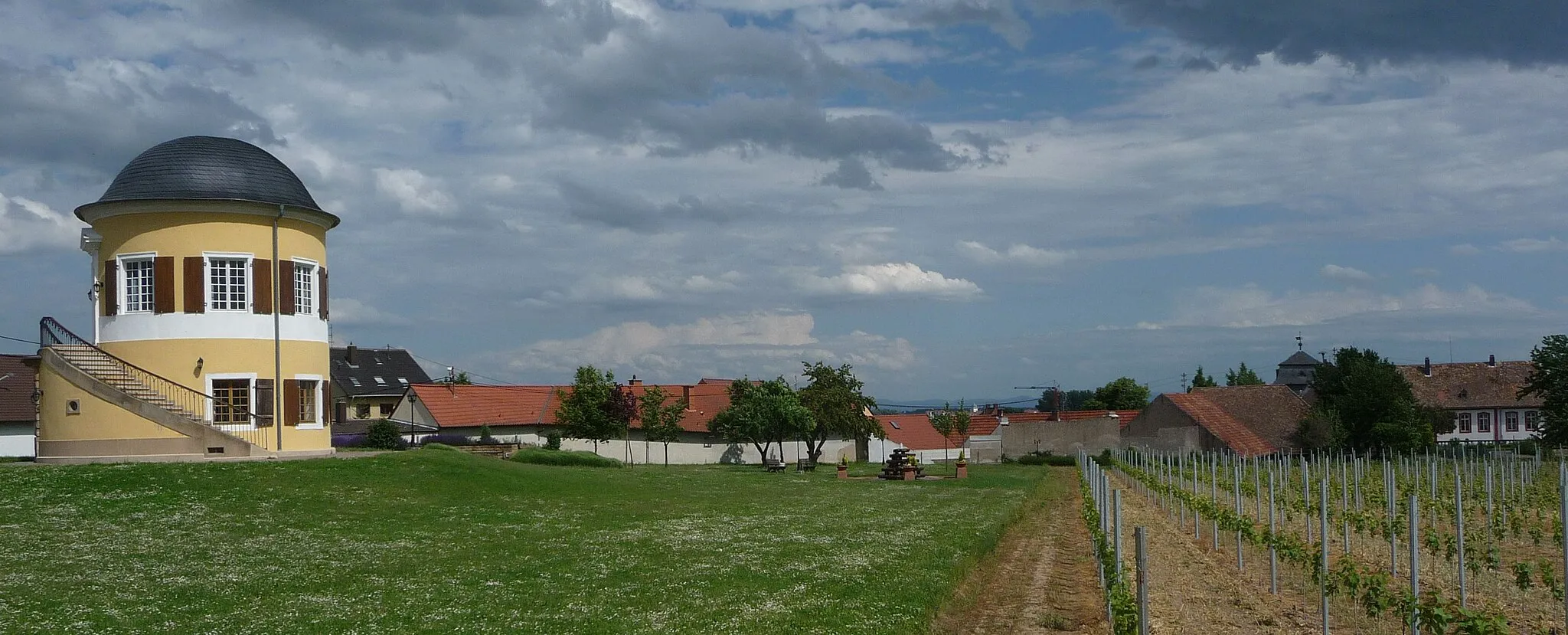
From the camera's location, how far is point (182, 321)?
3102cm

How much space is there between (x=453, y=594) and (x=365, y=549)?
5.19 meters

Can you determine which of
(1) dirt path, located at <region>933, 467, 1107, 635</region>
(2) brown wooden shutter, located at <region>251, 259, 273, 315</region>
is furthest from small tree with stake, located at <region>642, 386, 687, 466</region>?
(1) dirt path, located at <region>933, 467, 1107, 635</region>

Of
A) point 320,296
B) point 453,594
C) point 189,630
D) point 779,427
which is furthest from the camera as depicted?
point 779,427

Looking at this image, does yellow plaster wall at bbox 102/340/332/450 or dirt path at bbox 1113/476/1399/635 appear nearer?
dirt path at bbox 1113/476/1399/635

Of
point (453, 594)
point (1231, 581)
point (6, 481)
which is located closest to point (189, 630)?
point (453, 594)

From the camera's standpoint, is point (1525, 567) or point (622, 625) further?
point (1525, 567)

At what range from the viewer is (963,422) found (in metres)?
74.7

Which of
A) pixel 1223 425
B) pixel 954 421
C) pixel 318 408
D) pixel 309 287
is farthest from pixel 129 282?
pixel 1223 425

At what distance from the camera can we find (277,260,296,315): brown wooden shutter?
32500 mm

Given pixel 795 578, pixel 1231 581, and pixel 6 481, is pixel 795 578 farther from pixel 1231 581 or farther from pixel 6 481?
pixel 6 481

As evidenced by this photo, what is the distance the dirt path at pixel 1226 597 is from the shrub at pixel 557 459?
83.9ft

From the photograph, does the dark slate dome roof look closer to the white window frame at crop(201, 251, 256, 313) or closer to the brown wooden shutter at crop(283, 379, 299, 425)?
the white window frame at crop(201, 251, 256, 313)

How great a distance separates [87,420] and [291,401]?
4934mm

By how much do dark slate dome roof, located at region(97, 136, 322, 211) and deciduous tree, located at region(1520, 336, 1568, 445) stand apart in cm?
5412
